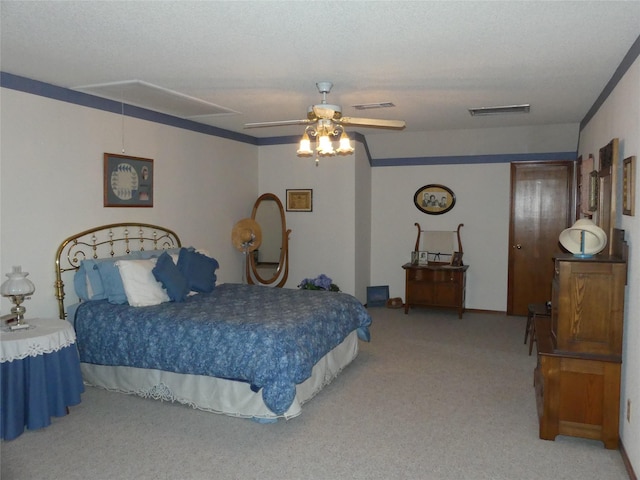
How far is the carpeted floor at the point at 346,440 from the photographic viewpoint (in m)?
2.91

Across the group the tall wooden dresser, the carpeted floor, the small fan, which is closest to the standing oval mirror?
the small fan

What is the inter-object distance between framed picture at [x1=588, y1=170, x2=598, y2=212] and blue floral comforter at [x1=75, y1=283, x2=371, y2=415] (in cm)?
242

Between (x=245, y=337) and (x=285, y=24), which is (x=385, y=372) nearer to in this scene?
(x=245, y=337)

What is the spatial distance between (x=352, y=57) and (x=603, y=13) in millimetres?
1473

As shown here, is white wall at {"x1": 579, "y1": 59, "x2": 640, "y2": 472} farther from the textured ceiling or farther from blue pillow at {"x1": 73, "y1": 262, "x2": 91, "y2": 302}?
blue pillow at {"x1": 73, "y1": 262, "x2": 91, "y2": 302}

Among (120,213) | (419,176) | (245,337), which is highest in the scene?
(419,176)

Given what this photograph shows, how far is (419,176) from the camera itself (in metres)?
7.34

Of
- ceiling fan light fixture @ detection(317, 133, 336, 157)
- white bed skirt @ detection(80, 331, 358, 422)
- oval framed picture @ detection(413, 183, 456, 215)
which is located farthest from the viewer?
A: oval framed picture @ detection(413, 183, 456, 215)

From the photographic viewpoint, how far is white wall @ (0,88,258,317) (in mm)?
3826

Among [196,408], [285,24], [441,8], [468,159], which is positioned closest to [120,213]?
[196,408]

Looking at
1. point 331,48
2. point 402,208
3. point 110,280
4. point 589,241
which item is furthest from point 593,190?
point 110,280

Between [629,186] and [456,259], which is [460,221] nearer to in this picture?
[456,259]

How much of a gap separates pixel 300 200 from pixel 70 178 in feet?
10.8

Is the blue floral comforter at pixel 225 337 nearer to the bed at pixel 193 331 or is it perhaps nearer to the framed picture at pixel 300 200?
the bed at pixel 193 331
